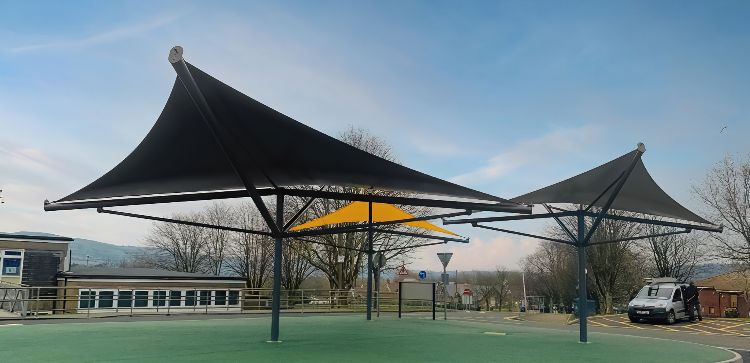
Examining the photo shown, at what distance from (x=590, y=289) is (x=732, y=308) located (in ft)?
47.5

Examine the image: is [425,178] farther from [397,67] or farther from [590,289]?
[590,289]

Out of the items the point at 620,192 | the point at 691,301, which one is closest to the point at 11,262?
the point at 620,192

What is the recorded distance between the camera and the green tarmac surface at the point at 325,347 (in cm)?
813

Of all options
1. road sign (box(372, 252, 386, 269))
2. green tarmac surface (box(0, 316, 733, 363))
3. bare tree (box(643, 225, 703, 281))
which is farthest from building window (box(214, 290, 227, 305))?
bare tree (box(643, 225, 703, 281))

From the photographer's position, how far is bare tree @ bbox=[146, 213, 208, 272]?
64750 mm

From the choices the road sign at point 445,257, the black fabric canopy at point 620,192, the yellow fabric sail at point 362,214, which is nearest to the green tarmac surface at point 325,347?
the black fabric canopy at point 620,192

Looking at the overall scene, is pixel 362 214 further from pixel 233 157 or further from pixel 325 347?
pixel 233 157

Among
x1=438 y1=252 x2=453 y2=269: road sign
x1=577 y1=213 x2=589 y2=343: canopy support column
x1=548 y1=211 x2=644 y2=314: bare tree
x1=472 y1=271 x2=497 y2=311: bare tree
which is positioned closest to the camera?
x1=577 y1=213 x2=589 y2=343: canopy support column

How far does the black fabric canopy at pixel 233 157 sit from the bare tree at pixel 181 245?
55942 millimetres

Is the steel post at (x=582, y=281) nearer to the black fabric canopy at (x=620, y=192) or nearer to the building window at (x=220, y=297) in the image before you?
the black fabric canopy at (x=620, y=192)

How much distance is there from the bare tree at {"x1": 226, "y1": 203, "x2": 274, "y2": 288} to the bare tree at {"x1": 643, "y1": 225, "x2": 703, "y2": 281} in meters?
33.7

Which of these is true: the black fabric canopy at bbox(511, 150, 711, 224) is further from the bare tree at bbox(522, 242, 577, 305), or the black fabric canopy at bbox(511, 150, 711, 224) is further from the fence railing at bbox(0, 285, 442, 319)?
the bare tree at bbox(522, 242, 577, 305)

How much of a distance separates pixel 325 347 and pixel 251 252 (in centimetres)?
4880

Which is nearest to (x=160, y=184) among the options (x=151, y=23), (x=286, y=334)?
(x=151, y=23)
